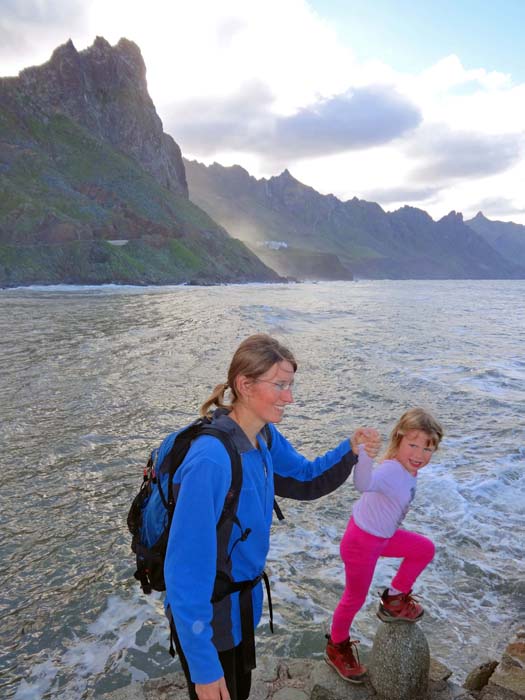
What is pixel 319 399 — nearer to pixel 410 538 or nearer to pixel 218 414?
pixel 410 538

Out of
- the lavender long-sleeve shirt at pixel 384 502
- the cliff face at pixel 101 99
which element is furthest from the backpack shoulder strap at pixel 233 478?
the cliff face at pixel 101 99

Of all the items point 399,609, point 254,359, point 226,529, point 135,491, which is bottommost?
point 135,491

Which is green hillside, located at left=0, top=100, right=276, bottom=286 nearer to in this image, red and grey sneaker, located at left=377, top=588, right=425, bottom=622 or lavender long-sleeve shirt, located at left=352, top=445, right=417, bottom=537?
lavender long-sleeve shirt, located at left=352, top=445, right=417, bottom=537

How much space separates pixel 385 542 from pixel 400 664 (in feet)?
2.69

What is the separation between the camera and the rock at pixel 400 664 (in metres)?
3.60

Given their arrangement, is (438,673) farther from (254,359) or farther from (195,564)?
(254,359)

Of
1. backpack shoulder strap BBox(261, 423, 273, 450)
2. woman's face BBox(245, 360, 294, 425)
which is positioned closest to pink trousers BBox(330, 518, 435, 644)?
backpack shoulder strap BBox(261, 423, 273, 450)

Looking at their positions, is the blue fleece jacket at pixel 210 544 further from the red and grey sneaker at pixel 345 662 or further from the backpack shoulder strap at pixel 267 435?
the red and grey sneaker at pixel 345 662

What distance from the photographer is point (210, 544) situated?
2.23 m

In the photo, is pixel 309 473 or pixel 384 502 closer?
pixel 309 473

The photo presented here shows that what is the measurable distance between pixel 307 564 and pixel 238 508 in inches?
171

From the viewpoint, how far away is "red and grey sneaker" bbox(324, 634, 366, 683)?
12.3 feet

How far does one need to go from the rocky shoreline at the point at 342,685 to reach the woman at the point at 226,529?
3.59 ft

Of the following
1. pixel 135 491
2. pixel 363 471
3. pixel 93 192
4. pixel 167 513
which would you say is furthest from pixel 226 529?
pixel 93 192
